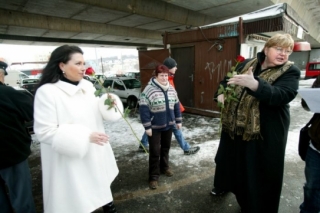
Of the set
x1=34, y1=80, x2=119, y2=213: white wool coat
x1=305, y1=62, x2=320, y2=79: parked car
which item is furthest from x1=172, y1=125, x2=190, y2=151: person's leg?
x1=305, y1=62, x2=320, y2=79: parked car

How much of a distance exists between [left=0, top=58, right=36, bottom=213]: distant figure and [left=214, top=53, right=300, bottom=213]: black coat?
2.12m

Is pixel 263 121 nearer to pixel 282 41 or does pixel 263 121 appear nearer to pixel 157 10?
pixel 282 41

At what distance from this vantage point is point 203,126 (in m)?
5.59

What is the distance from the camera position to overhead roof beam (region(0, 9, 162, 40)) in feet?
22.9

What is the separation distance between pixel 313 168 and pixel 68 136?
216 cm

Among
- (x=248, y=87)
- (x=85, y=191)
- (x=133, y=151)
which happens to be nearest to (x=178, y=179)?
(x=133, y=151)

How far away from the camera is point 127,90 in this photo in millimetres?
8570

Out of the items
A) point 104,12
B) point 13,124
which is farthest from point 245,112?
point 104,12

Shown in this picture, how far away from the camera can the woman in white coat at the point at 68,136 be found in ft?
5.16

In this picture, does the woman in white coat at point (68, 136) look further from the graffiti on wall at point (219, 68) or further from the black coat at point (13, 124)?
the graffiti on wall at point (219, 68)

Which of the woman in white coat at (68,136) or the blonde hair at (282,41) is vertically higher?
the blonde hair at (282,41)

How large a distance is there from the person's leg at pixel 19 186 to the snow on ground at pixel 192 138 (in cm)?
199

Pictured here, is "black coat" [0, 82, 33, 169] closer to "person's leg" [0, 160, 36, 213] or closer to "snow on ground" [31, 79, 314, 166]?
"person's leg" [0, 160, 36, 213]

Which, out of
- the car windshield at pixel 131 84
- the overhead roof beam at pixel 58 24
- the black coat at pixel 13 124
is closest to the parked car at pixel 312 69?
the overhead roof beam at pixel 58 24
